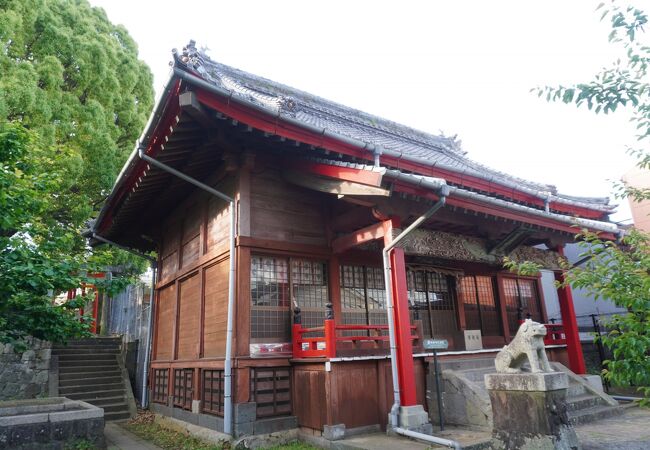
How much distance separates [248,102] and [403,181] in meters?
2.74

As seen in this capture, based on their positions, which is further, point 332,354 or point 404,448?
point 332,354

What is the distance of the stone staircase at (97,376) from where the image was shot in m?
12.8

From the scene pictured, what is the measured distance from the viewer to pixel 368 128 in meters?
14.8

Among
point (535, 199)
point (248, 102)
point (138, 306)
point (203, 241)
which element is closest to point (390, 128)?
point (535, 199)

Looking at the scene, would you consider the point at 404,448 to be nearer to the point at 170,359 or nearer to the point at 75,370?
the point at 170,359

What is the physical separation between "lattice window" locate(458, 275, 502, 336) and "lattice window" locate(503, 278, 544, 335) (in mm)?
567

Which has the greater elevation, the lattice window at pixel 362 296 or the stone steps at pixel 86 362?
the lattice window at pixel 362 296

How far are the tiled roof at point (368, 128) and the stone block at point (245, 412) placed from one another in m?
6.43

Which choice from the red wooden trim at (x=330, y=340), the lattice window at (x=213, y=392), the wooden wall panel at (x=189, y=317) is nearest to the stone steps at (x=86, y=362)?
the wooden wall panel at (x=189, y=317)

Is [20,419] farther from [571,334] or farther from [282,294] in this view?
[571,334]

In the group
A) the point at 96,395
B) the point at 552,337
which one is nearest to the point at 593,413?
the point at 552,337

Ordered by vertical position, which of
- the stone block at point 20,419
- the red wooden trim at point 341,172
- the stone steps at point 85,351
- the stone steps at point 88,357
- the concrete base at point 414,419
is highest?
the red wooden trim at point 341,172

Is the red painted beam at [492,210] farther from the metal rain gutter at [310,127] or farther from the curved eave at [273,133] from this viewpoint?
the metal rain gutter at [310,127]

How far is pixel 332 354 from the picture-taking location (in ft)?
23.8
